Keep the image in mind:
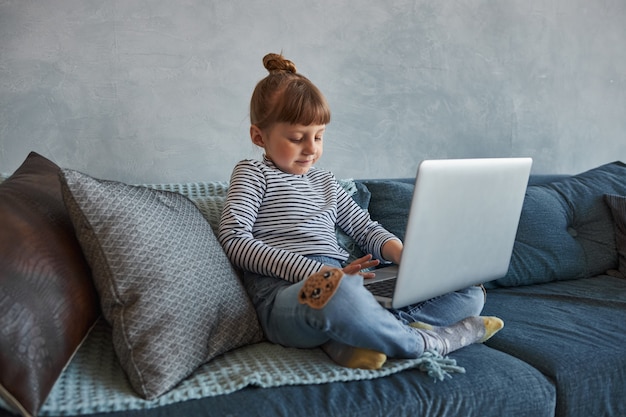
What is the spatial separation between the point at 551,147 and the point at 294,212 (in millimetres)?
1456

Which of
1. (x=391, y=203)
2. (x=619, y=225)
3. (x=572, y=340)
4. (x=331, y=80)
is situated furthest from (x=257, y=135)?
(x=619, y=225)

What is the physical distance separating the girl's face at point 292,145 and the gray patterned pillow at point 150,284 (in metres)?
0.35

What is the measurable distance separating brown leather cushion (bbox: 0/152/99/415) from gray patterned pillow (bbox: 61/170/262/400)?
0.14 feet

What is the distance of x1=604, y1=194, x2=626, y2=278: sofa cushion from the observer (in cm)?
202

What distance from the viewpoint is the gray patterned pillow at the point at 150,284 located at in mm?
1124

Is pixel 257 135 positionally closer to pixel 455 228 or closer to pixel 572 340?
pixel 455 228

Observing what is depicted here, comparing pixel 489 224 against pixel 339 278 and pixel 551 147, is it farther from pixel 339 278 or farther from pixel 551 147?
pixel 551 147

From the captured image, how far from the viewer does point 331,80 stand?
2107 mm

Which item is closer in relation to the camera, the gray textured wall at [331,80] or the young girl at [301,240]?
the young girl at [301,240]

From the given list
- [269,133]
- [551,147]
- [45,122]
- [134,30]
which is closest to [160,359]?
[269,133]

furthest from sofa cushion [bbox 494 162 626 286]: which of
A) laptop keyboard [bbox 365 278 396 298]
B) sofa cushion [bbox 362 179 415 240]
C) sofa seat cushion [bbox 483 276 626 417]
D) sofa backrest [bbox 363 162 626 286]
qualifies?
laptop keyboard [bbox 365 278 396 298]

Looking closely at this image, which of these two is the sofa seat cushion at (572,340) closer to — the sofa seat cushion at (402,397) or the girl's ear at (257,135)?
the sofa seat cushion at (402,397)

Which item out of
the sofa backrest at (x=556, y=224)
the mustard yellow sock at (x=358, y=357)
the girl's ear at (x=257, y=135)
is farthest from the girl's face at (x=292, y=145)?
the mustard yellow sock at (x=358, y=357)

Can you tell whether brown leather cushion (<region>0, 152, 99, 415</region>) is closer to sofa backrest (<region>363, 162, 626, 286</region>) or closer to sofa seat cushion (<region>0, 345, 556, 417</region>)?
sofa seat cushion (<region>0, 345, 556, 417</region>)
